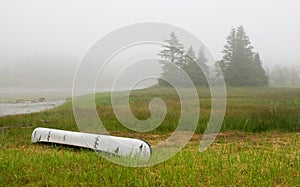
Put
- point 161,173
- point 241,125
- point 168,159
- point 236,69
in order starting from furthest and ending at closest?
1. point 236,69
2. point 241,125
3. point 168,159
4. point 161,173

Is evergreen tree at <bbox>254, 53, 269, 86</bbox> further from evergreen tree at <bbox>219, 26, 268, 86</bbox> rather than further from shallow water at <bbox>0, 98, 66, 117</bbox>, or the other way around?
shallow water at <bbox>0, 98, 66, 117</bbox>

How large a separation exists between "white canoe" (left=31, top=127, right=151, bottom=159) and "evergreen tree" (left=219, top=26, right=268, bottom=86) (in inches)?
1669

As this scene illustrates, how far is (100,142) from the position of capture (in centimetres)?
848

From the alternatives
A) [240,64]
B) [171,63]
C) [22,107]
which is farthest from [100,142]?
[240,64]

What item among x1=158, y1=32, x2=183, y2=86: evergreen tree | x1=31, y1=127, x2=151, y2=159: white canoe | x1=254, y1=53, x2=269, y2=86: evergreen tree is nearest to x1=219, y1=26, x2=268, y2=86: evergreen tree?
x1=254, y1=53, x2=269, y2=86: evergreen tree

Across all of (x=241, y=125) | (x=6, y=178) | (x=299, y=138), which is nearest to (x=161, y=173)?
(x=6, y=178)

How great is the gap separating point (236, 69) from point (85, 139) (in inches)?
1729

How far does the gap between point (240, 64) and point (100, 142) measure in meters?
45.2

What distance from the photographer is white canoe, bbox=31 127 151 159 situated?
7609 mm

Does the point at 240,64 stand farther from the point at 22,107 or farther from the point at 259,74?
the point at 22,107

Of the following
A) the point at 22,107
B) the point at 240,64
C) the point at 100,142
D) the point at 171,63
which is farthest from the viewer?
the point at 240,64

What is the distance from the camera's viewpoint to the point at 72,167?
648cm

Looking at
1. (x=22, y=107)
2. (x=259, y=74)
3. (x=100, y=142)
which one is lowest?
(x=100, y=142)

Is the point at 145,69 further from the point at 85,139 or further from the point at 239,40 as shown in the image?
the point at 239,40
